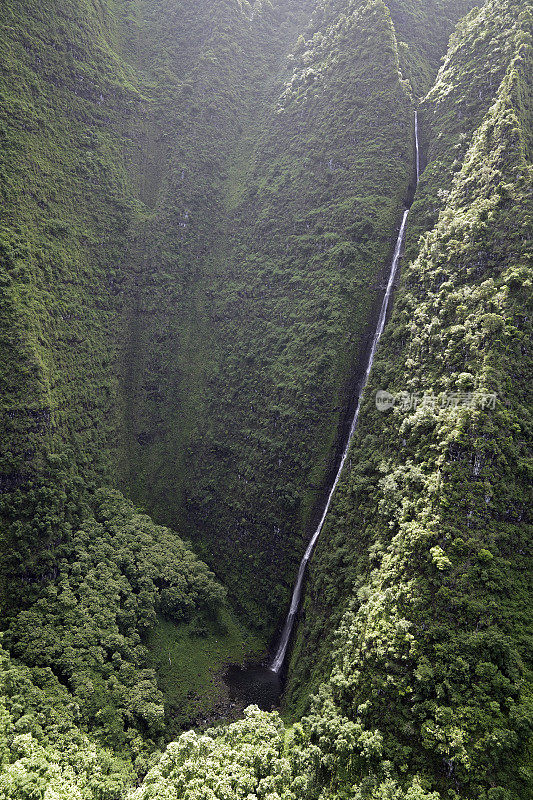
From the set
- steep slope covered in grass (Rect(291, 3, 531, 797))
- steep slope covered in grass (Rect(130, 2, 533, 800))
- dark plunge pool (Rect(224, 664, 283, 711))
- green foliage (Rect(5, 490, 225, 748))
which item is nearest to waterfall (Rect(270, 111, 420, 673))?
dark plunge pool (Rect(224, 664, 283, 711))

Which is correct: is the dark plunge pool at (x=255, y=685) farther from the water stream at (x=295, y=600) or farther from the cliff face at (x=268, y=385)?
the cliff face at (x=268, y=385)

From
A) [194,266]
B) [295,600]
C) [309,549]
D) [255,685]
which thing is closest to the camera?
[255,685]

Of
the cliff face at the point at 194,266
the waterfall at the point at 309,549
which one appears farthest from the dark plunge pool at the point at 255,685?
the cliff face at the point at 194,266

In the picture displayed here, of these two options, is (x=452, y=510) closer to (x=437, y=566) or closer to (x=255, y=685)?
(x=437, y=566)

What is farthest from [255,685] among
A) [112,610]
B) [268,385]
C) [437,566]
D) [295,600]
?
[268,385]

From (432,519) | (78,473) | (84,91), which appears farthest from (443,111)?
(78,473)

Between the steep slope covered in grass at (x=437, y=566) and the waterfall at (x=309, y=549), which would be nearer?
the steep slope covered in grass at (x=437, y=566)

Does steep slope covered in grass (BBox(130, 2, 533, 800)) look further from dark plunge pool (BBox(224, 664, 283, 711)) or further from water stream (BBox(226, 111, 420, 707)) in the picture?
dark plunge pool (BBox(224, 664, 283, 711))
